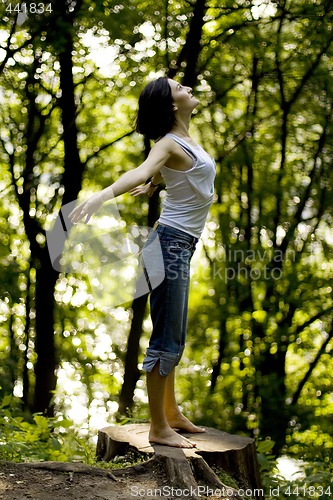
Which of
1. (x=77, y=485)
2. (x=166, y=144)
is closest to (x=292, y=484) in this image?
(x=77, y=485)

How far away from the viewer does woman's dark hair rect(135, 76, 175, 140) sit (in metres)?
4.07

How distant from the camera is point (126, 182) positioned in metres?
3.59

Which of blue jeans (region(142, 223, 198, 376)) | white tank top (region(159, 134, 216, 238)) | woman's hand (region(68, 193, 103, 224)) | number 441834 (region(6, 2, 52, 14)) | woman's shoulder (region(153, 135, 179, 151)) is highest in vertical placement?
number 441834 (region(6, 2, 52, 14))

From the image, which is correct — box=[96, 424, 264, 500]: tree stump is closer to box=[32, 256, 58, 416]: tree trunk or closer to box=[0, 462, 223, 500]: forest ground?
box=[0, 462, 223, 500]: forest ground

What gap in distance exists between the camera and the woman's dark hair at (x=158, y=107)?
4066mm

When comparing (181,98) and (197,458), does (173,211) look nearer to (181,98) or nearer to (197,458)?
(181,98)

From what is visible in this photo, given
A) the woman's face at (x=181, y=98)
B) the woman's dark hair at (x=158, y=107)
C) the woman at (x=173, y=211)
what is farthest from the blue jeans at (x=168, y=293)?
the woman's face at (x=181, y=98)

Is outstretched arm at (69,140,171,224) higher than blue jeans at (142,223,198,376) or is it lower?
higher

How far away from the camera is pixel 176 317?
161 inches

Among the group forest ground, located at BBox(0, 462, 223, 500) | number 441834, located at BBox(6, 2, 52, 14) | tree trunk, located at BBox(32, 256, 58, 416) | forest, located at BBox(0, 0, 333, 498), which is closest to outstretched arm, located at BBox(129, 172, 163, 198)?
forest ground, located at BBox(0, 462, 223, 500)

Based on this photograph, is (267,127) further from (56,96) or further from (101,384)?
(101,384)

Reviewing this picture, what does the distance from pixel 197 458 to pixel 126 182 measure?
5.27 feet

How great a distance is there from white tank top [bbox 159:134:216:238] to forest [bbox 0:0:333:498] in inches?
195

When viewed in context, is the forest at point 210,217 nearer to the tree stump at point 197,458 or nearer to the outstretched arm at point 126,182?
the tree stump at point 197,458
